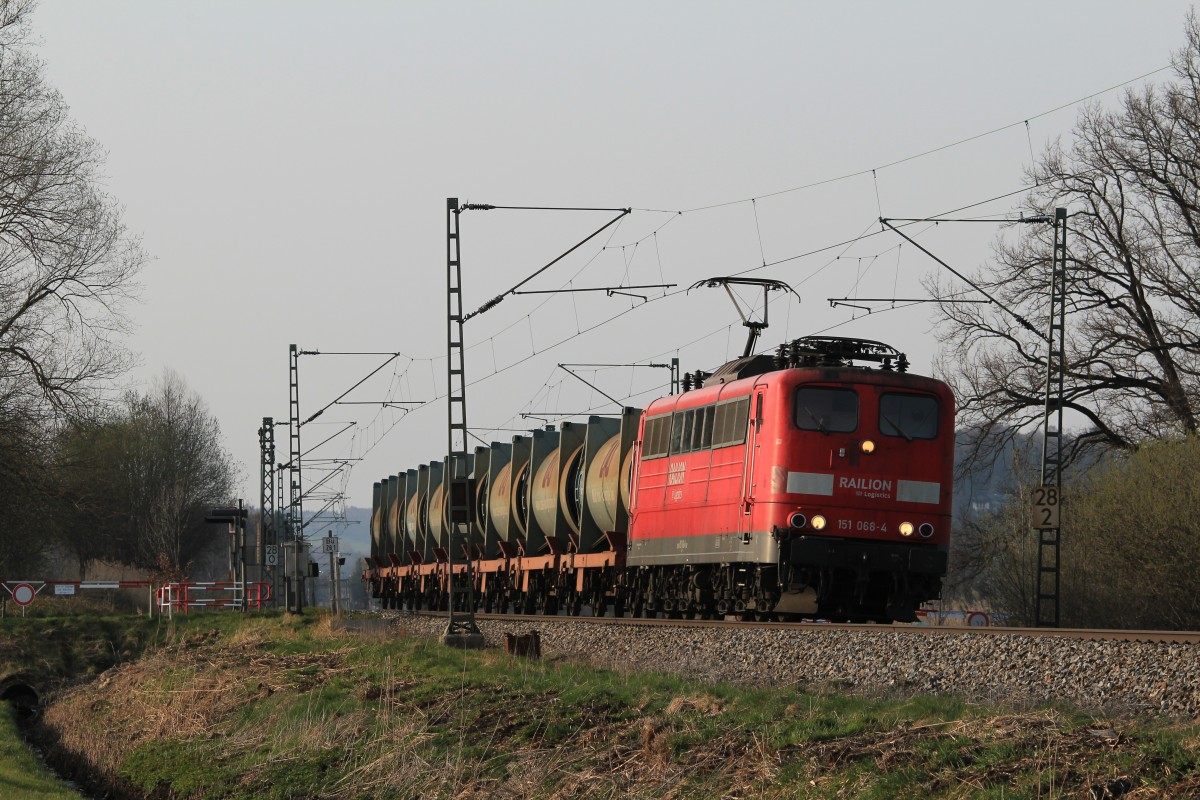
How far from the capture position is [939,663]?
14.7 m

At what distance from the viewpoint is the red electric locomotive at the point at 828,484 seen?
786 inches

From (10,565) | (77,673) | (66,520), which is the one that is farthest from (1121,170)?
(10,565)

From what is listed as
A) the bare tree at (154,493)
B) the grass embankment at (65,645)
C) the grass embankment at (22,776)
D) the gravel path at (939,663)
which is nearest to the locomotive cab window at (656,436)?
the gravel path at (939,663)

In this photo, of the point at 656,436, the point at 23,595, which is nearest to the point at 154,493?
the point at 23,595

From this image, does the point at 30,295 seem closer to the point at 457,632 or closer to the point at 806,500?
the point at 457,632

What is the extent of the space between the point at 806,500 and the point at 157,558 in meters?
57.4

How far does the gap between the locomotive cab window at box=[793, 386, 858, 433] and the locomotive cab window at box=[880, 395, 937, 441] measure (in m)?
0.47

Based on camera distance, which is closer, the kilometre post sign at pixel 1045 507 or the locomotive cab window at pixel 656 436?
the locomotive cab window at pixel 656 436

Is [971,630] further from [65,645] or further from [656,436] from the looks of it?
[65,645]

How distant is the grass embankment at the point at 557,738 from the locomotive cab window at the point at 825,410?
4.86 metres

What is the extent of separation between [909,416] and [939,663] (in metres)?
6.61

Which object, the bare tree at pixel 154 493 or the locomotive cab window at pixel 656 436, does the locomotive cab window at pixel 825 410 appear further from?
the bare tree at pixel 154 493

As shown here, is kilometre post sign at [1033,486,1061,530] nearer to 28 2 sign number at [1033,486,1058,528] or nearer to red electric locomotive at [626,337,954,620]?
28 2 sign number at [1033,486,1058,528]

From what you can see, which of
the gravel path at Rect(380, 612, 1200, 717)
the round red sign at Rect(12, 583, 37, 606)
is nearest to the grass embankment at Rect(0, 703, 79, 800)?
the gravel path at Rect(380, 612, 1200, 717)
